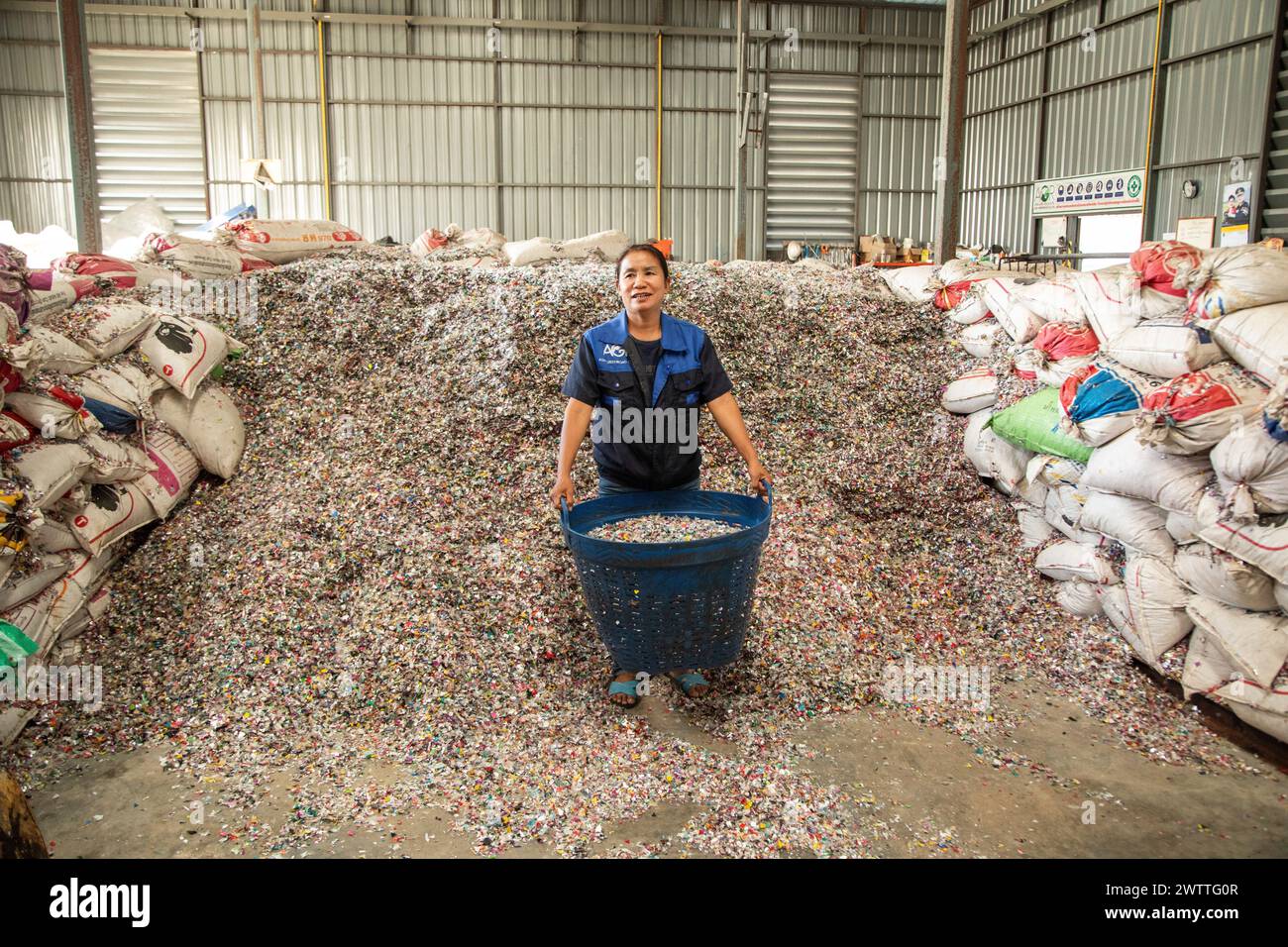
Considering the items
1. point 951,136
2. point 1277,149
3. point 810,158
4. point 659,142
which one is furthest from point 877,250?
point 951,136

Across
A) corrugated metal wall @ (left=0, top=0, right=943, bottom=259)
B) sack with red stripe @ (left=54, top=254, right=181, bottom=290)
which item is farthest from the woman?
corrugated metal wall @ (left=0, top=0, right=943, bottom=259)

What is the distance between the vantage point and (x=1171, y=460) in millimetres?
2707

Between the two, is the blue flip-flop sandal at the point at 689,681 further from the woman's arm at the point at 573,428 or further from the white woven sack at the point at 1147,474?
the white woven sack at the point at 1147,474

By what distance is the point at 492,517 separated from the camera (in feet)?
10.9

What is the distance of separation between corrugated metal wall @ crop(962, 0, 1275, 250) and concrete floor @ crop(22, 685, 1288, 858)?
26.1 ft

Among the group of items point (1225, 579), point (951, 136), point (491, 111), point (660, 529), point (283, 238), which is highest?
point (491, 111)

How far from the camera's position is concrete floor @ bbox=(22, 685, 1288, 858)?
2047 millimetres

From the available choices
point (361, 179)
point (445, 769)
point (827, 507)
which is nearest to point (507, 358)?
point (827, 507)

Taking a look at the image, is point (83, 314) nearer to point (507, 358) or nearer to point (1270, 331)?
point (507, 358)

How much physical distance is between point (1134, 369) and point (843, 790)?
5.94 ft

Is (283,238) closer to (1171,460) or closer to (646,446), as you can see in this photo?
(646,446)

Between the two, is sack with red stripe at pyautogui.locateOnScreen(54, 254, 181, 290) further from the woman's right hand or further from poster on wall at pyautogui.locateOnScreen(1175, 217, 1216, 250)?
poster on wall at pyautogui.locateOnScreen(1175, 217, 1216, 250)

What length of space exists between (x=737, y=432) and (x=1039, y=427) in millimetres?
1366

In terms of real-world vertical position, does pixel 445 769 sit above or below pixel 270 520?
below
